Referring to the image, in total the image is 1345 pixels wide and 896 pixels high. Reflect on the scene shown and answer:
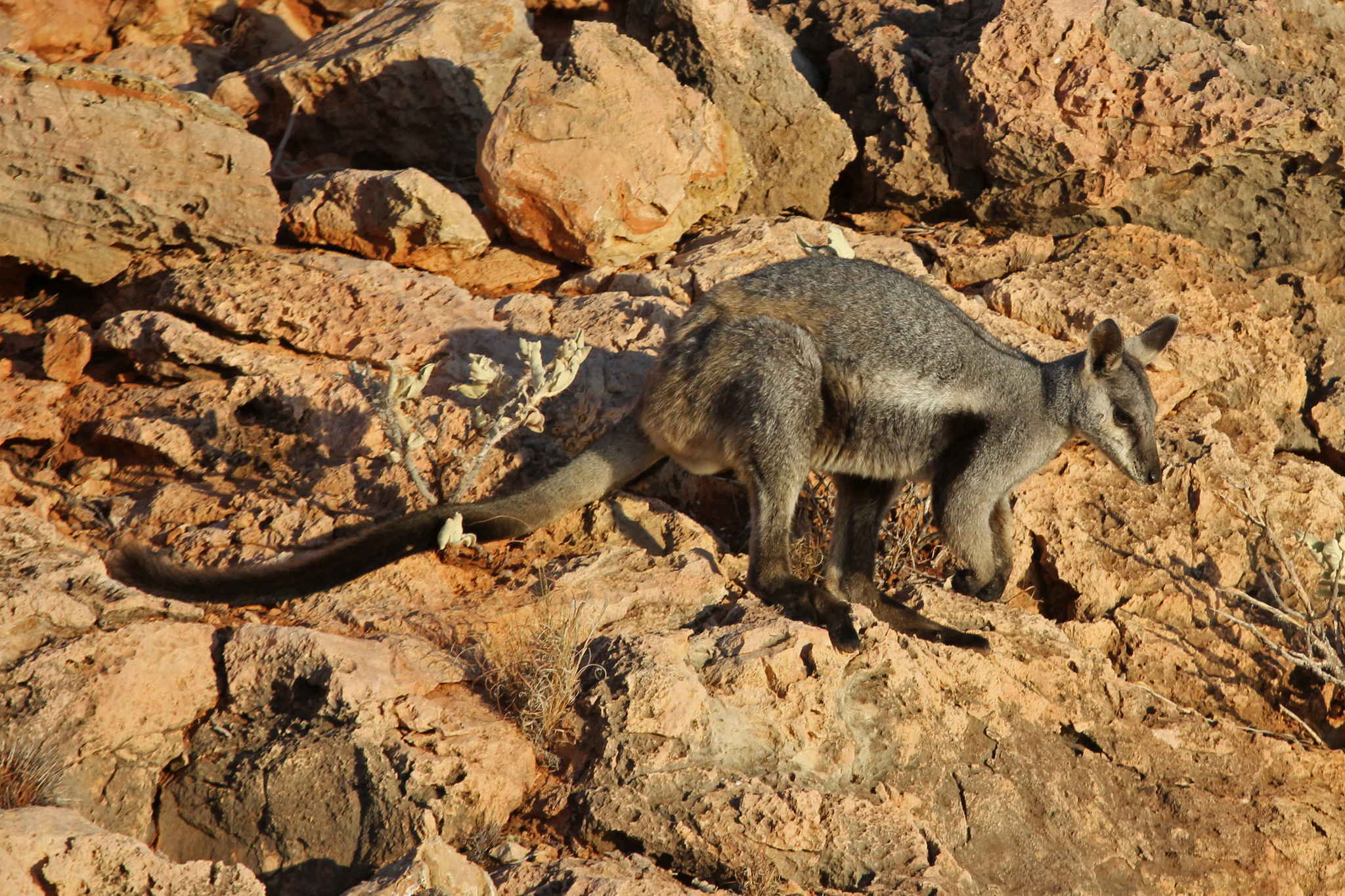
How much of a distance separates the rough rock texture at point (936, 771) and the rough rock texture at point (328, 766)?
40cm

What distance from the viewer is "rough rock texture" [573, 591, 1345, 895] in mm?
3316

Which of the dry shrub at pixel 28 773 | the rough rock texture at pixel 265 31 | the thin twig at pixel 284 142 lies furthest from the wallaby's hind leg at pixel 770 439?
the rough rock texture at pixel 265 31

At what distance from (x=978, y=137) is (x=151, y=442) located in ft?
16.7

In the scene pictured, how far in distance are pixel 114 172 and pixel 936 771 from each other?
5.19 metres

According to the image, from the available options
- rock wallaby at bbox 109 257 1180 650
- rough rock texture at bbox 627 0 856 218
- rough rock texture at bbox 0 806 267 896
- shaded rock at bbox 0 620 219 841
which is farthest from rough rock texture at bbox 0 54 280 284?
rough rock texture at bbox 0 806 267 896

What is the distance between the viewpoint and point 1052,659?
436 centimetres

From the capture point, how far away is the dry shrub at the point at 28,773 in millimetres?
2883

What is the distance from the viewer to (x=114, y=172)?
5637 millimetres

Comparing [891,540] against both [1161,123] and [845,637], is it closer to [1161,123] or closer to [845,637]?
[845,637]

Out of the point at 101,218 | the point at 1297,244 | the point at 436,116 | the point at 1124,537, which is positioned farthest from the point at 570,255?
the point at 1297,244

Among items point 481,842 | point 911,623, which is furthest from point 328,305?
point 911,623

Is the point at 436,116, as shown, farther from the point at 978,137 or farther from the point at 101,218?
the point at 978,137

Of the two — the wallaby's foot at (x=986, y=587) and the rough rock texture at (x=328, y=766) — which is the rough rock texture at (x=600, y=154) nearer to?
the wallaby's foot at (x=986, y=587)

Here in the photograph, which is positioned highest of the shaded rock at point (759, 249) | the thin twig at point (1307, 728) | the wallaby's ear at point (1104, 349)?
the wallaby's ear at point (1104, 349)
